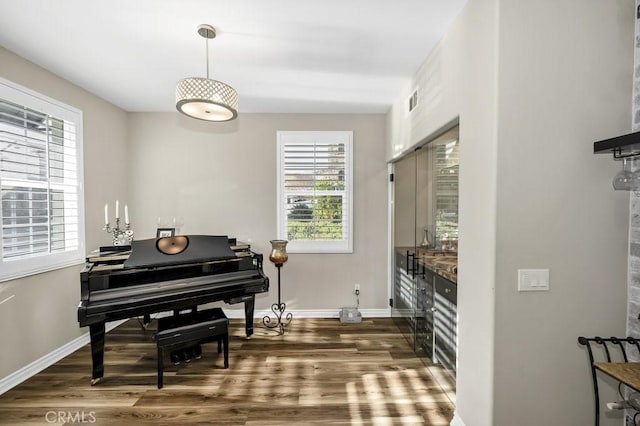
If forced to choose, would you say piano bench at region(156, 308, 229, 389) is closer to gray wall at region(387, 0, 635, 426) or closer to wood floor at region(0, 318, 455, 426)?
wood floor at region(0, 318, 455, 426)

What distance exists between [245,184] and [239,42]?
188 cm

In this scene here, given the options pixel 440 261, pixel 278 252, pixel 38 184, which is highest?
pixel 38 184

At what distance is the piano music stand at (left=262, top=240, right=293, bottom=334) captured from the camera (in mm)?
3357

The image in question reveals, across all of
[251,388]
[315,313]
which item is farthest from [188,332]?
[315,313]

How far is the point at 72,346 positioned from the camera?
2.89 meters

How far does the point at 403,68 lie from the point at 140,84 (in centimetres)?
261

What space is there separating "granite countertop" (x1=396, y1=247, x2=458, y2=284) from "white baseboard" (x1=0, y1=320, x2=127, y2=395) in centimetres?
358

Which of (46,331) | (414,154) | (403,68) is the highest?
(403,68)

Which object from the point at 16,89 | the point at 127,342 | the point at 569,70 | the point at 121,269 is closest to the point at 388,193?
the point at 569,70

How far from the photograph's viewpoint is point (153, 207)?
3725 mm

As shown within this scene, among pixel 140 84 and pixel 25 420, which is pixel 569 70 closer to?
pixel 140 84

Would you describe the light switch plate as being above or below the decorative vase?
above

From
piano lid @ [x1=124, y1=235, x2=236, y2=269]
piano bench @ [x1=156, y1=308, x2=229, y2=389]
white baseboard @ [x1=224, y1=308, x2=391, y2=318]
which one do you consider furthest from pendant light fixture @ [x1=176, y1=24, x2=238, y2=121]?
white baseboard @ [x1=224, y1=308, x2=391, y2=318]

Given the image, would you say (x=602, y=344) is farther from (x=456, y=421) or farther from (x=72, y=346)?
(x=72, y=346)
